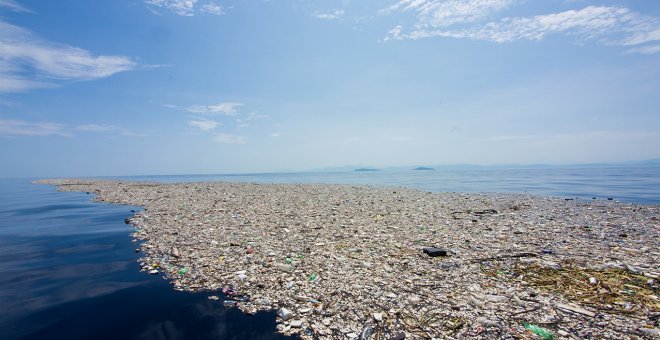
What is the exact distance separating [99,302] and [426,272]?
779cm

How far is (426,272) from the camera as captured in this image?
7320mm

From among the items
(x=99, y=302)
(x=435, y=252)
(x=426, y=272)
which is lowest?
(x=99, y=302)

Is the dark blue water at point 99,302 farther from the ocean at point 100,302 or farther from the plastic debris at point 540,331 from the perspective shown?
the plastic debris at point 540,331

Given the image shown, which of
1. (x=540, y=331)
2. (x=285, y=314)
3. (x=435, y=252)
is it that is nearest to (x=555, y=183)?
(x=435, y=252)

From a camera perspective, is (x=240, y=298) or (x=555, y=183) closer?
(x=240, y=298)

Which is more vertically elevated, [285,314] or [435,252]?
[435,252]

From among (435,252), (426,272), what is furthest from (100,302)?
(435,252)

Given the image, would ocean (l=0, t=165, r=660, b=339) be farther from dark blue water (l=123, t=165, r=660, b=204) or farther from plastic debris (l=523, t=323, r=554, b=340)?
dark blue water (l=123, t=165, r=660, b=204)

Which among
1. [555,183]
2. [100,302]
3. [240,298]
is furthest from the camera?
[555,183]

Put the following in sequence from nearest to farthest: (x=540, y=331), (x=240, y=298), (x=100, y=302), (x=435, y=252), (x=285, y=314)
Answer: (x=540, y=331)
(x=285, y=314)
(x=240, y=298)
(x=100, y=302)
(x=435, y=252)

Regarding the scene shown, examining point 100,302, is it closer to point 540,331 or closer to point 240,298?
point 240,298

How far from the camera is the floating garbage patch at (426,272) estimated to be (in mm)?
5062

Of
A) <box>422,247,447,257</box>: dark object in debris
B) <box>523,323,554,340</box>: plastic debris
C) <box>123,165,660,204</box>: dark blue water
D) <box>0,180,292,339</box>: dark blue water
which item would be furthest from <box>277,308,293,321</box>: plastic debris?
<box>123,165,660,204</box>: dark blue water

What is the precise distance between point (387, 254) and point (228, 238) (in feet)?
19.9
